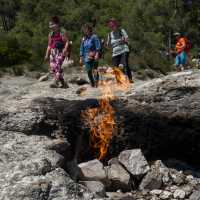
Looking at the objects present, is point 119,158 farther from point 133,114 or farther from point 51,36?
point 51,36

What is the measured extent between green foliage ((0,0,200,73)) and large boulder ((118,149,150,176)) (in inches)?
515

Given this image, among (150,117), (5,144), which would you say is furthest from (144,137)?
(5,144)

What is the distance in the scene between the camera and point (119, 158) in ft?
31.1

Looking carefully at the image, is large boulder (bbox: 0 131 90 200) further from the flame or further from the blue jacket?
the blue jacket

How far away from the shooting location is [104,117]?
9.57 m

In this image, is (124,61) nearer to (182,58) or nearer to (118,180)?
(118,180)

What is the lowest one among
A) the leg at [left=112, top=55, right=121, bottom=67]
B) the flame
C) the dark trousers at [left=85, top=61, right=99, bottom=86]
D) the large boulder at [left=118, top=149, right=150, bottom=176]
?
the large boulder at [left=118, top=149, right=150, bottom=176]

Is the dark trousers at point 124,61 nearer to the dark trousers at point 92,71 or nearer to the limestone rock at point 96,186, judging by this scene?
the dark trousers at point 92,71

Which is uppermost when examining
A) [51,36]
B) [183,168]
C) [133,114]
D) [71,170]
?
[51,36]

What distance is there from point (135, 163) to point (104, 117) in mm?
1083

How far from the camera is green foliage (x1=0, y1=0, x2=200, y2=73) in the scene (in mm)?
29297

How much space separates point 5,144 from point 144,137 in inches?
149

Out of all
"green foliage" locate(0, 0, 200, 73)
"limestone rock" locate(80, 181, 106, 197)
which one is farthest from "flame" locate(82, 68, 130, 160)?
"green foliage" locate(0, 0, 200, 73)

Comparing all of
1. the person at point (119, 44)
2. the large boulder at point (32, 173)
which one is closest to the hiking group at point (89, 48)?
the person at point (119, 44)
